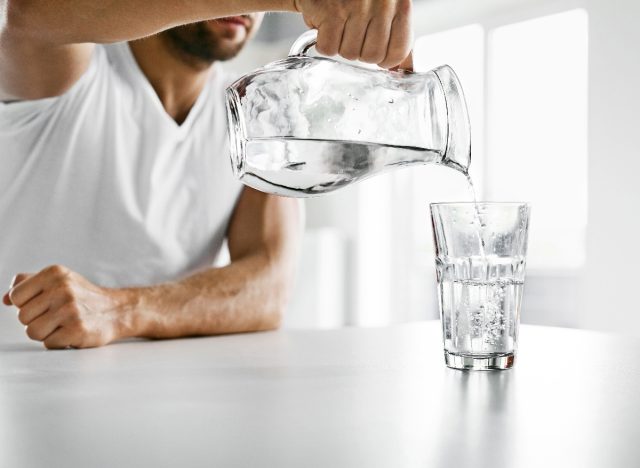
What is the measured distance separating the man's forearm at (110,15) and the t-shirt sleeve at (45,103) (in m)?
0.44

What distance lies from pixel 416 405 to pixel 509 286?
0.67ft

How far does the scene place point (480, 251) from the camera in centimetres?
65

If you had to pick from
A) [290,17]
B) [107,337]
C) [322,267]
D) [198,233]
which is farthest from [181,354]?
[290,17]

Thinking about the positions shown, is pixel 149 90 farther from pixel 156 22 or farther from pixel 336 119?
pixel 336 119

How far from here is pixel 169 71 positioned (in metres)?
1.46

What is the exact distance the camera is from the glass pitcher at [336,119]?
66 centimetres

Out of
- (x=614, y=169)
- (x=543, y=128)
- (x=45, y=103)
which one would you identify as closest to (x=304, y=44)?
(x=45, y=103)

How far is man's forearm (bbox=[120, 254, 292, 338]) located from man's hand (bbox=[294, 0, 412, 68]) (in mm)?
501

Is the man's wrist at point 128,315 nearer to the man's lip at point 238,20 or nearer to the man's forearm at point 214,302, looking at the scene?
the man's forearm at point 214,302

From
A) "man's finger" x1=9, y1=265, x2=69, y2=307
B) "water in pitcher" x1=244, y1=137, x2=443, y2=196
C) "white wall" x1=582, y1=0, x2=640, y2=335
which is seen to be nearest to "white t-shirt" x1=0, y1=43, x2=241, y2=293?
"man's finger" x1=9, y1=265, x2=69, y2=307

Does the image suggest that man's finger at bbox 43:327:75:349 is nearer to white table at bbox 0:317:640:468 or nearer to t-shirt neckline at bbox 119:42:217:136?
white table at bbox 0:317:640:468

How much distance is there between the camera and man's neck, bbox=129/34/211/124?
145 cm

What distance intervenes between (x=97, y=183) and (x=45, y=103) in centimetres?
17

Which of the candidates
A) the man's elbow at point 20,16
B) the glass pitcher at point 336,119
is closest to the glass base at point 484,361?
the glass pitcher at point 336,119
